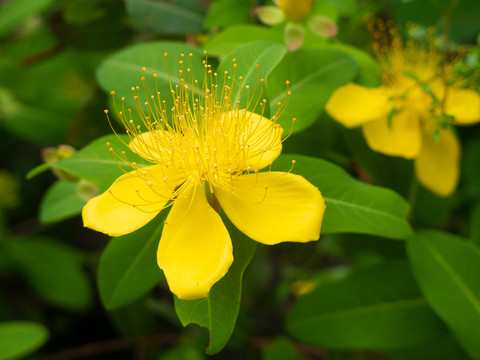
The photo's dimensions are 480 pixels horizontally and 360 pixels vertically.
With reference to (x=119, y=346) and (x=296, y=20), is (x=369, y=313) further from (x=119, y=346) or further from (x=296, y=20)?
(x=119, y=346)

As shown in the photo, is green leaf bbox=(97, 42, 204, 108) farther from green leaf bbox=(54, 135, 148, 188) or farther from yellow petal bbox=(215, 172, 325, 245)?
yellow petal bbox=(215, 172, 325, 245)

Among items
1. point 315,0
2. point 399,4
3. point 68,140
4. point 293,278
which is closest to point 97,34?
point 68,140

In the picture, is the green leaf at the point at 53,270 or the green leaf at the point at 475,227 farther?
the green leaf at the point at 53,270

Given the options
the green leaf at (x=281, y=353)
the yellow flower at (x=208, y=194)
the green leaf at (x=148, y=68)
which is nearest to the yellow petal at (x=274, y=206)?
the yellow flower at (x=208, y=194)

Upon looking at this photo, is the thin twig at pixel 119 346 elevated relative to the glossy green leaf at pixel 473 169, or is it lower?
lower

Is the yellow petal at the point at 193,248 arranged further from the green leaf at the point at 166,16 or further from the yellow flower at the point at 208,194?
the green leaf at the point at 166,16

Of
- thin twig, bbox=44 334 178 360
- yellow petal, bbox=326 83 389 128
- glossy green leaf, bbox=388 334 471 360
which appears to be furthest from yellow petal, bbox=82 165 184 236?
thin twig, bbox=44 334 178 360
